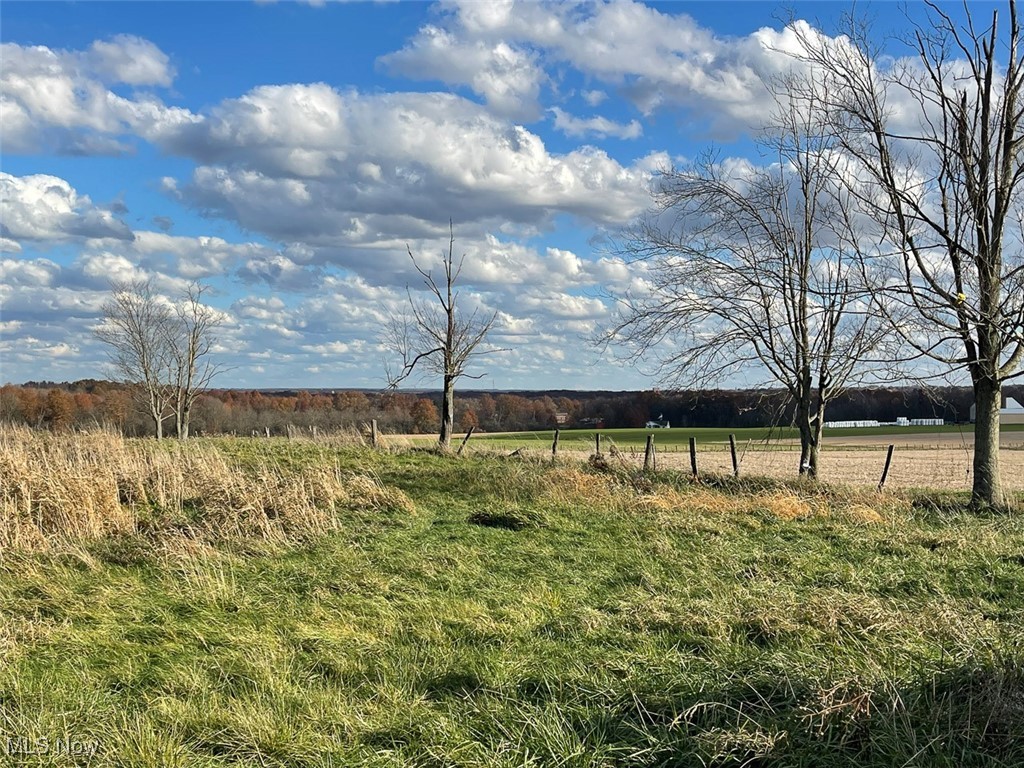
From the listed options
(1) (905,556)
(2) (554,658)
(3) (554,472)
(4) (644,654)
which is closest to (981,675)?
(4) (644,654)

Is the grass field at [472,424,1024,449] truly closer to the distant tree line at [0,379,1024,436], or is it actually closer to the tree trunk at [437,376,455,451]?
the distant tree line at [0,379,1024,436]

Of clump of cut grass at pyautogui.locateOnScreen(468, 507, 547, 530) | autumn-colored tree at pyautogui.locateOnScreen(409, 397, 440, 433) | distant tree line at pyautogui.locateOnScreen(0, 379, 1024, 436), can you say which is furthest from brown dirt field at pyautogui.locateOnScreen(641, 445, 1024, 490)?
autumn-colored tree at pyautogui.locateOnScreen(409, 397, 440, 433)

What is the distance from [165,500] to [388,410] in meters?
53.9

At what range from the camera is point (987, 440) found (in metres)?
12.9

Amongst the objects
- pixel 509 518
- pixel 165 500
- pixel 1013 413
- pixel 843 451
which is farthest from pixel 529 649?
pixel 1013 413

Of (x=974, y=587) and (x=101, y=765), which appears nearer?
(x=101, y=765)

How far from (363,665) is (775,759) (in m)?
2.69

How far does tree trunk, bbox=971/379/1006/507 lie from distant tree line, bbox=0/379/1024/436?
1765 centimetres

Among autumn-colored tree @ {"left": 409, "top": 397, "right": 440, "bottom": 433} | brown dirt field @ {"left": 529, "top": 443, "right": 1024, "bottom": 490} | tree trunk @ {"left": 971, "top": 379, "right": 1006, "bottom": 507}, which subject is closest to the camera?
tree trunk @ {"left": 971, "top": 379, "right": 1006, "bottom": 507}

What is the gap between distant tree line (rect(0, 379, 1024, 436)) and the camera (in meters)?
44.5

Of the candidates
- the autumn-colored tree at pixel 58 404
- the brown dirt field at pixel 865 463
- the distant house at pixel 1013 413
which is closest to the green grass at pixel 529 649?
the brown dirt field at pixel 865 463

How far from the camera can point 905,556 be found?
8758 mm

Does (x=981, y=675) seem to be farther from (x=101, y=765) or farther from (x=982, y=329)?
(x=982, y=329)

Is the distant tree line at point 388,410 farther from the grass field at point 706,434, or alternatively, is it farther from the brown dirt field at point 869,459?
the brown dirt field at point 869,459
